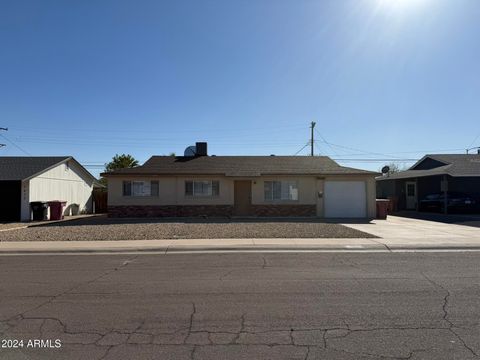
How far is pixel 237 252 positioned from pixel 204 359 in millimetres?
7596

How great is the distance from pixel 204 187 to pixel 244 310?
733 inches

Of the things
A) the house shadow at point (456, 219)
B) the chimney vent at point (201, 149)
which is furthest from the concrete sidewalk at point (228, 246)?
the chimney vent at point (201, 149)

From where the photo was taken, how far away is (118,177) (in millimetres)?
23625

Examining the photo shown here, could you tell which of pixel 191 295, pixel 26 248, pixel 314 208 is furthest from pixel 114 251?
pixel 314 208

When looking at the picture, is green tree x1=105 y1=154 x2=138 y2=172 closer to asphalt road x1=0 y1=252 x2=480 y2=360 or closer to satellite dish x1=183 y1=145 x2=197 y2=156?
satellite dish x1=183 y1=145 x2=197 y2=156

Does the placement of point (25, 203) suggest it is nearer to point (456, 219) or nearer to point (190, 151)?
point (190, 151)

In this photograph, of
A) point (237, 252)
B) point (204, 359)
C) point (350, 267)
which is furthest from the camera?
point (237, 252)

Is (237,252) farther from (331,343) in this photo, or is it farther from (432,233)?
(432,233)

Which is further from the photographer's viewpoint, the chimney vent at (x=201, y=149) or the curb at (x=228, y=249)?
the chimney vent at (x=201, y=149)

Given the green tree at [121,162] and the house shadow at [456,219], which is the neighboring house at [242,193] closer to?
the house shadow at [456,219]

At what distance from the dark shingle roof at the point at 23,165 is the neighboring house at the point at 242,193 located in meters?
5.31

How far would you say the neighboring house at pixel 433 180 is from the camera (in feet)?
88.2

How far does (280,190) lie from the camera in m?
24.3

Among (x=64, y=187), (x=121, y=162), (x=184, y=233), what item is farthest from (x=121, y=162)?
(x=184, y=233)
